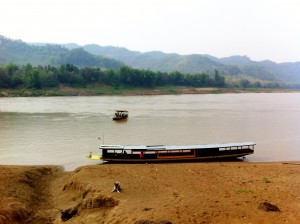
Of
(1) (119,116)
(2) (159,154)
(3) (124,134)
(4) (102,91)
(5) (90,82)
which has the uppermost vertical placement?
(5) (90,82)

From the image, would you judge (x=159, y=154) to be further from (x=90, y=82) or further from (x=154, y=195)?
(x=90, y=82)

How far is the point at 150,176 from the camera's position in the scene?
21.7 m

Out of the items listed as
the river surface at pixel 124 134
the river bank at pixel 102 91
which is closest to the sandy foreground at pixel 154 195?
the river surface at pixel 124 134

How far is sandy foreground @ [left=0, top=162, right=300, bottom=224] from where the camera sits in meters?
14.3

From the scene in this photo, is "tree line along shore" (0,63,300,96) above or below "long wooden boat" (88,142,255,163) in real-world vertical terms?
above

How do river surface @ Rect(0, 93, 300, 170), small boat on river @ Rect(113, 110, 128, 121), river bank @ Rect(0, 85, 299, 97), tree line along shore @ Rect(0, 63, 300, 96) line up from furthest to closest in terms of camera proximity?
tree line along shore @ Rect(0, 63, 300, 96) → river bank @ Rect(0, 85, 299, 97) → small boat on river @ Rect(113, 110, 128, 121) → river surface @ Rect(0, 93, 300, 170)

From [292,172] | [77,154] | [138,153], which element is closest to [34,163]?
[77,154]

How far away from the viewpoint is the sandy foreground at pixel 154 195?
14.3m

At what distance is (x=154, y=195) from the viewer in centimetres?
1733

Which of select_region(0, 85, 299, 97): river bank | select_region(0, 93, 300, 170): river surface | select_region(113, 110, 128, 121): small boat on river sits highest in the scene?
select_region(0, 85, 299, 97): river bank

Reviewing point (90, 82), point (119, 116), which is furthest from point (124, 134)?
point (90, 82)

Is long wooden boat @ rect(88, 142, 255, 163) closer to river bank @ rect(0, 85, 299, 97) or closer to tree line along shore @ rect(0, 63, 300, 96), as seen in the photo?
river bank @ rect(0, 85, 299, 97)

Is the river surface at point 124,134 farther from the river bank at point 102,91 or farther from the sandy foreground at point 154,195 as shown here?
the river bank at point 102,91

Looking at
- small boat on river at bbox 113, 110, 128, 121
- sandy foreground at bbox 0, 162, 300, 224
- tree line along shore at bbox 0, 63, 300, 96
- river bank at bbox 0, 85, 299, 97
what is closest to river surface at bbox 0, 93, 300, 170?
small boat on river at bbox 113, 110, 128, 121
